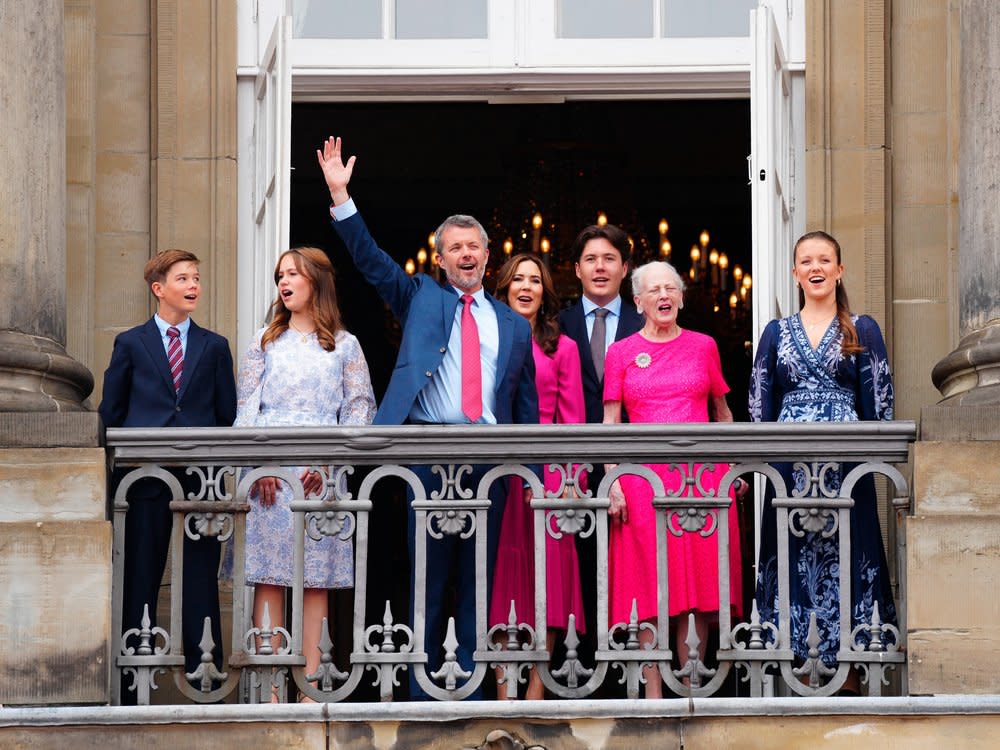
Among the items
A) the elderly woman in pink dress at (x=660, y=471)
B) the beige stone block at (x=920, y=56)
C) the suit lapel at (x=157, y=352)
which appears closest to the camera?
the elderly woman in pink dress at (x=660, y=471)

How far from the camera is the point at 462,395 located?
9.18 meters

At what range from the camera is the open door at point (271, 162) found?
10.4 metres

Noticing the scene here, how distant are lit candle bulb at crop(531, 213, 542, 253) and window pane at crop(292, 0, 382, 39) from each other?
3.35 metres

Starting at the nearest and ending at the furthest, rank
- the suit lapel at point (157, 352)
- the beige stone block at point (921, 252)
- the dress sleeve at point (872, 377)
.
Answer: the dress sleeve at point (872, 377), the suit lapel at point (157, 352), the beige stone block at point (921, 252)

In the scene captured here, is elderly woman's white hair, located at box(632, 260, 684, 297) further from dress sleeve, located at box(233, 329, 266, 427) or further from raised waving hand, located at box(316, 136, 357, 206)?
dress sleeve, located at box(233, 329, 266, 427)

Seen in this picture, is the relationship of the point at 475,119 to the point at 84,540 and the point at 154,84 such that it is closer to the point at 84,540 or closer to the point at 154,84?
the point at 154,84

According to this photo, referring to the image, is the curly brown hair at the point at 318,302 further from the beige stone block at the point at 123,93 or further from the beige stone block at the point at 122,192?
the beige stone block at the point at 123,93

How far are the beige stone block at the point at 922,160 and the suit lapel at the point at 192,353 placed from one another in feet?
10.6

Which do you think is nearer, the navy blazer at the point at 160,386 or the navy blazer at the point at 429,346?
the navy blazer at the point at 429,346

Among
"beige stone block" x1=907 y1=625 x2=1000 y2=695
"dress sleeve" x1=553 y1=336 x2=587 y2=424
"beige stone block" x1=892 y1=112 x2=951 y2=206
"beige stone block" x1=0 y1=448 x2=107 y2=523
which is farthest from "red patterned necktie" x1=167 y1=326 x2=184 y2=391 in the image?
"beige stone block" x1=892 y1=112 x2=951 y2=206

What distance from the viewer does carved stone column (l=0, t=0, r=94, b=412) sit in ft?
29.8

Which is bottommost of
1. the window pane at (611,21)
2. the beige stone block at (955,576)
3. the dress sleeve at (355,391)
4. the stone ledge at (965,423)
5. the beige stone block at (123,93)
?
the beige stone block at (955,576)

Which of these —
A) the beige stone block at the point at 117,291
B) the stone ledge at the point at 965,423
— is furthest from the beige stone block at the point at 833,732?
the beige stone block at the point at 117,291

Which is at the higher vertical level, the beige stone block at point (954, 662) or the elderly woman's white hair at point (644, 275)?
the elderly woman's white hair at point (644, 275)
